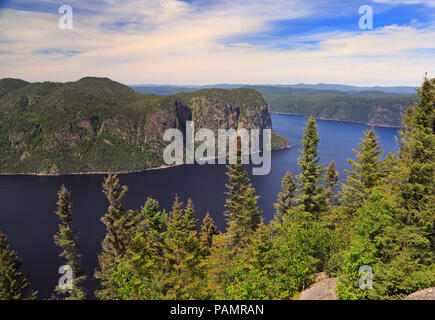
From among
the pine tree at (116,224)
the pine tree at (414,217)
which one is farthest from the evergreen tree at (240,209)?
the pine tree at (414,217)

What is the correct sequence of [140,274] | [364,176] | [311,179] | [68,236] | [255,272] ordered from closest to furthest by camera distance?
1. [255,272]
2. [140,274]
3. [364,176]
4. [311,179]
5. [68,236]

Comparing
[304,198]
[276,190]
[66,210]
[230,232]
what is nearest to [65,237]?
[66,210]

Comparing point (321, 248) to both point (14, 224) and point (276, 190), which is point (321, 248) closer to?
point (276, 190)

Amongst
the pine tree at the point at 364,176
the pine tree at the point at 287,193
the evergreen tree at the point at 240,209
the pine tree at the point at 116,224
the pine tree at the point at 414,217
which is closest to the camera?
the pine tree at the point at 414,217

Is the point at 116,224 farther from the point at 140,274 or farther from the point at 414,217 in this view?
the point at 414,217

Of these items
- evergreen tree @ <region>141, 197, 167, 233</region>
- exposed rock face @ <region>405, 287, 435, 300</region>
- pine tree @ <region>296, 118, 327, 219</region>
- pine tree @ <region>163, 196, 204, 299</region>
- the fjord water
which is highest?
pine tree @ <region>296, 118, 327, 219</region>

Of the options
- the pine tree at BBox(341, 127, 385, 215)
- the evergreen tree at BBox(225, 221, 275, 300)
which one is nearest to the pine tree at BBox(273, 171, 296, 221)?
the pine tree at BBox(341, 127, 385, 215)

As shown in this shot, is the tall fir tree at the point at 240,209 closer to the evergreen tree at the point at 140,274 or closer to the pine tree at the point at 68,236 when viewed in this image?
the evergreen tree at the point at 140,274

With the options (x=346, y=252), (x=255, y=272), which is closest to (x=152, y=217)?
(x=255, y=272)

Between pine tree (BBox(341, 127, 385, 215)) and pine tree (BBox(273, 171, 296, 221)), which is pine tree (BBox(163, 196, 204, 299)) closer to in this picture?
pine tree (BBox(341, 127, 385, 215))

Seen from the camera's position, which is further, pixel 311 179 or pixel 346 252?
pixel 311 179
